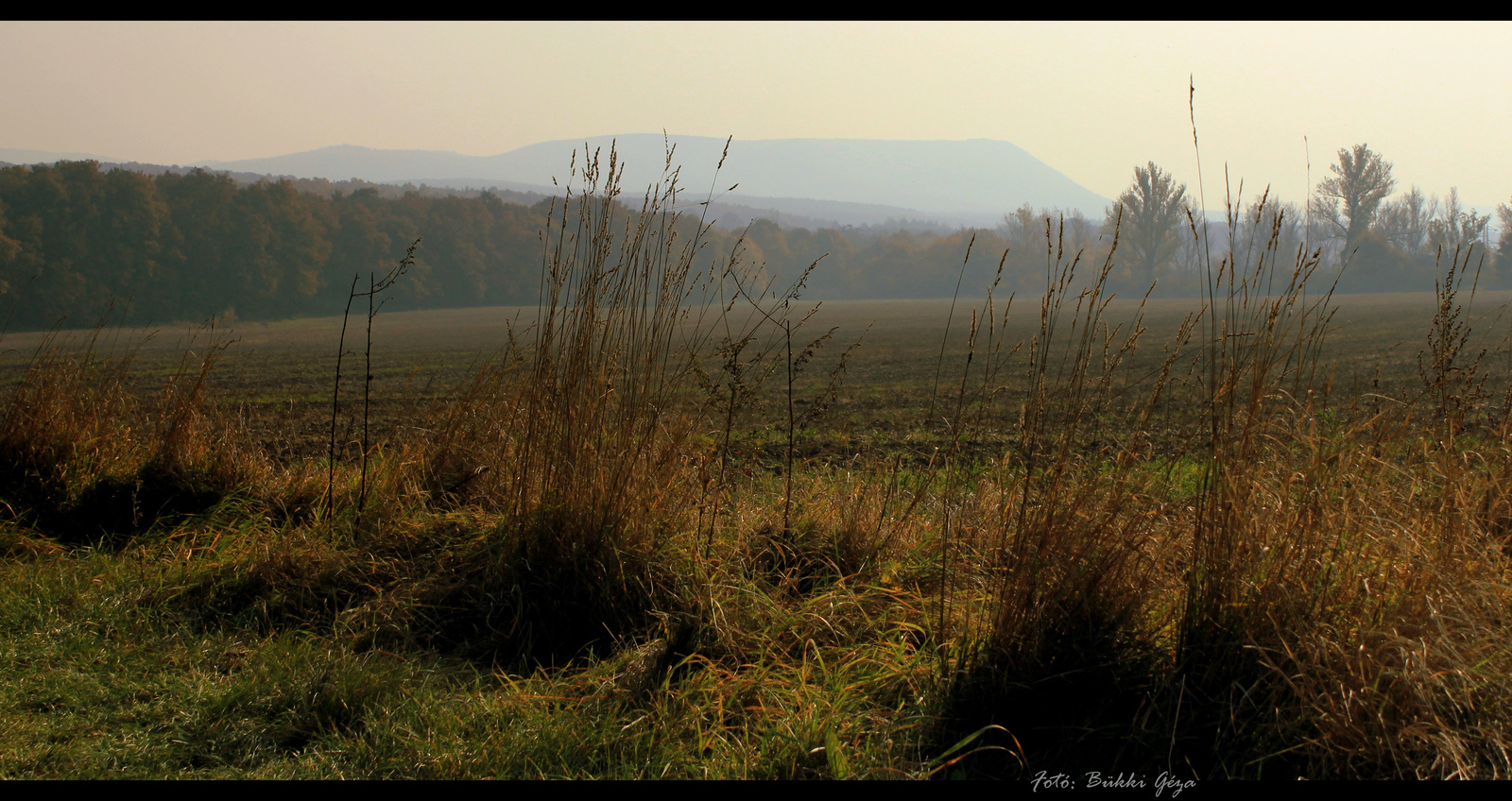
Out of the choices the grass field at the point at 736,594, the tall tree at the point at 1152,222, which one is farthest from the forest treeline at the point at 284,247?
the grass field at the point at 736,594

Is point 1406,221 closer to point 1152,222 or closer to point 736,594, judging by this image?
point 1152,222

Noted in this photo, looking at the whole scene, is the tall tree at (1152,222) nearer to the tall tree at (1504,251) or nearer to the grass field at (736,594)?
the tall tree at (1504,251)

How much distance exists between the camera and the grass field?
2.09 m

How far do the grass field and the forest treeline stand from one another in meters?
22.3

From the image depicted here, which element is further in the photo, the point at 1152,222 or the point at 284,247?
the point at 1152,222

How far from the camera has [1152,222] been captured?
78.3 meters

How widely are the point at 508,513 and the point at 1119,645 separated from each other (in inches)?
88.0

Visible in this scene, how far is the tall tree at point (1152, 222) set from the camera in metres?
77.6

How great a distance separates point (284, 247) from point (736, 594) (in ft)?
187

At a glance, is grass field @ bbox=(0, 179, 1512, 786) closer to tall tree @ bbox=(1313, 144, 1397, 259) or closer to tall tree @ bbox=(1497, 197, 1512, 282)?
tall tree @ bbox=(1313, 144, 1397, 259)

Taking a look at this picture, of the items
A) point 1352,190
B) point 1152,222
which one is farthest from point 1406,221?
point 1352,190

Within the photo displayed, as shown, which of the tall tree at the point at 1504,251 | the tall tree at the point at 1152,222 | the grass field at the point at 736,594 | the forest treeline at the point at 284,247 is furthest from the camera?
the tall tree at the point at 1152,222

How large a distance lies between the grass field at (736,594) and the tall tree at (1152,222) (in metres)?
82.1

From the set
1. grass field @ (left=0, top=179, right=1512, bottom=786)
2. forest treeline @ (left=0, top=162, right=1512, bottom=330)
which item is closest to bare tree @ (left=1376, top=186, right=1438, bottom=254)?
forest treeline @ (left=0, top=162, right=1512, bottom=330)
